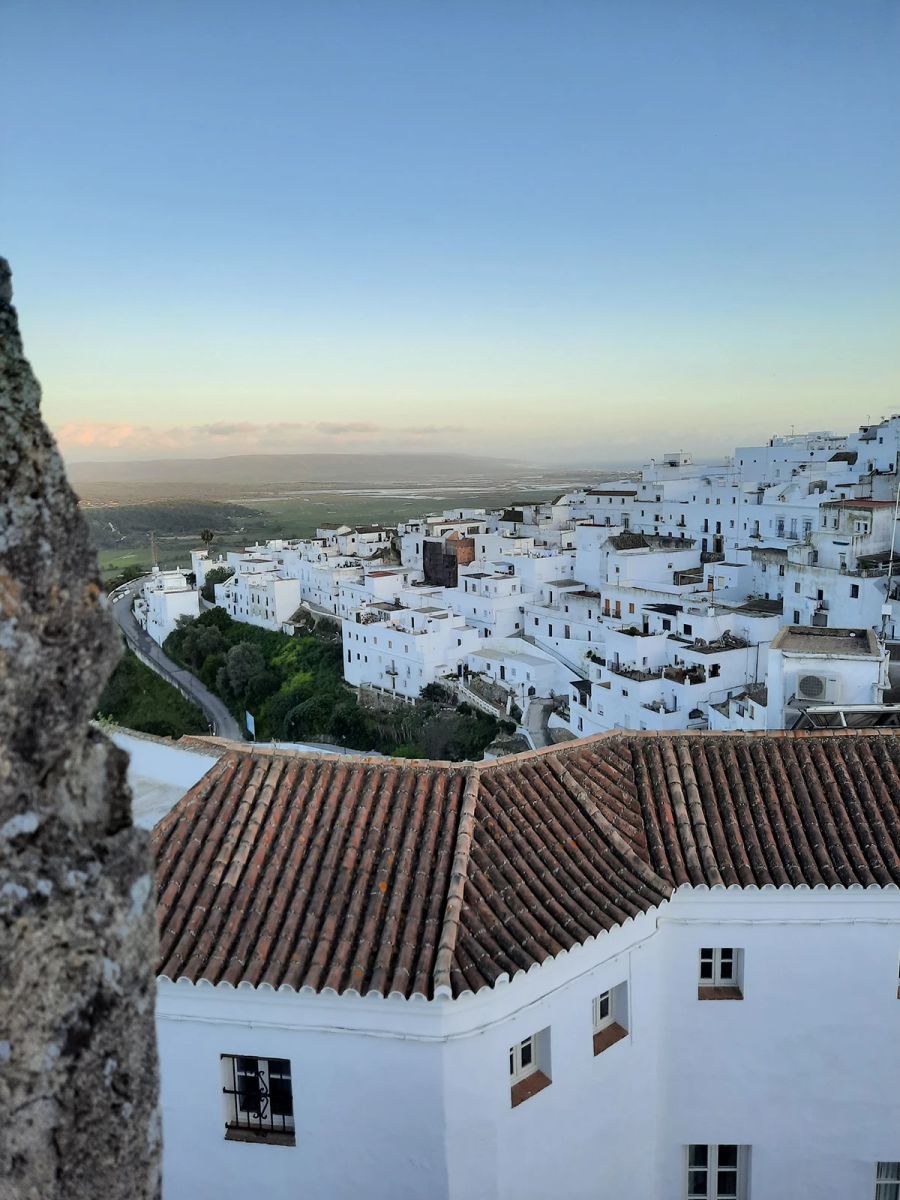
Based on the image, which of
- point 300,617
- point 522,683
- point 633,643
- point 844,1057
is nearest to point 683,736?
point 844,1057

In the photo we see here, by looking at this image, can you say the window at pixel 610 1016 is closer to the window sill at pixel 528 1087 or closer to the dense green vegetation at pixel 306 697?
the window sill at pixel 528 1087

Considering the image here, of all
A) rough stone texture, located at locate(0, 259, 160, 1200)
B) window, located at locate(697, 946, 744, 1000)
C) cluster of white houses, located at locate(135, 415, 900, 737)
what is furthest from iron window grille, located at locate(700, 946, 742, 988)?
rough stone texture, located at locate(0, 259, 160, 1200)

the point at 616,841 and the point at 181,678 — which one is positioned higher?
the point at 616,841

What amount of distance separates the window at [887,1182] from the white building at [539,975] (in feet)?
0.10

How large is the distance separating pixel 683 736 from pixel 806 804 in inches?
56.8

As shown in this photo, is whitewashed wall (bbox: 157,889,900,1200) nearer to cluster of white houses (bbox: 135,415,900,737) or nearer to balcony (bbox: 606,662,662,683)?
cluster of white houses (bbox: 135,415,900,737)

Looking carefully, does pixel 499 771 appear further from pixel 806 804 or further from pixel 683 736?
pixel 806 804

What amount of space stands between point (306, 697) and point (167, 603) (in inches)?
718

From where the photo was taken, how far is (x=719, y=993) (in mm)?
7965

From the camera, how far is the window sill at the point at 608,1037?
741 cm

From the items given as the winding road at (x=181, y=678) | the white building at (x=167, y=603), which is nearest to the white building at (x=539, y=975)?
the winding road at (x=181, y=678)

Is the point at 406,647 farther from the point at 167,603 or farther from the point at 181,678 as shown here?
the point at 167,603

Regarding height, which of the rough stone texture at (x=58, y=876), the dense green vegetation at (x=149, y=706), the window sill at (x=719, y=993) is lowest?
the dense green vegetation at (x=149, y=706)

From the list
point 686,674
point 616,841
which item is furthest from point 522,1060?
point 686,674
